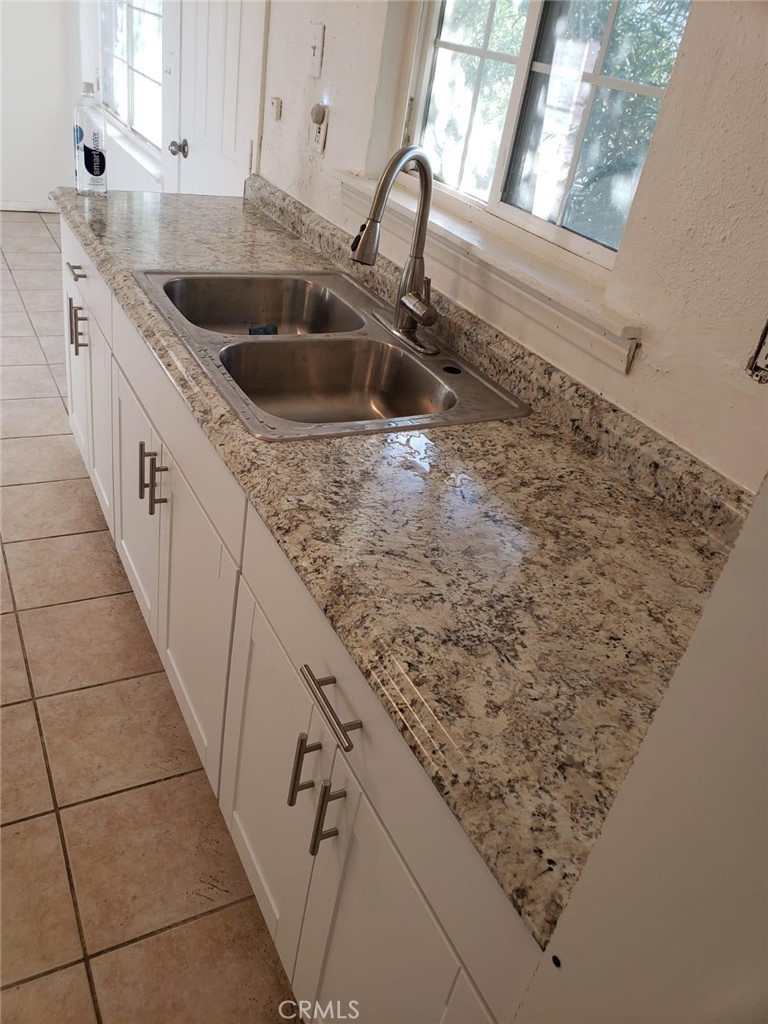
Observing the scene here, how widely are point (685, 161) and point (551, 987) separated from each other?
1.03 metres

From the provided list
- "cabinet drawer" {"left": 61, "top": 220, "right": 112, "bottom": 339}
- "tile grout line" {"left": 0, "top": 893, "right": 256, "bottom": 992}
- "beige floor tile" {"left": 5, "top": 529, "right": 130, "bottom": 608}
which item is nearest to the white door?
"cabinet drawer" {"left": 61, "top": 220, "right": 112, "bottom": 339}

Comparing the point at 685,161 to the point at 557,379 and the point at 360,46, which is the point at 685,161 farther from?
the point at 360,46

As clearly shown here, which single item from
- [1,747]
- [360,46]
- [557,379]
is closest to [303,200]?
[360,46]

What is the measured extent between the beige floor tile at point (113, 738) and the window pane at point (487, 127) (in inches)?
54.7

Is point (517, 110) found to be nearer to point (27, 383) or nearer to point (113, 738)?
point (113, 738)

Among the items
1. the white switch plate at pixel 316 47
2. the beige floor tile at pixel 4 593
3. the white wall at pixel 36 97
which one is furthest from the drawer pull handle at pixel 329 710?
the white wall at pixel 36 97

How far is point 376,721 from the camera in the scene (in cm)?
82

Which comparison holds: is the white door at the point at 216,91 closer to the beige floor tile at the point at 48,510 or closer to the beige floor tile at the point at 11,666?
the beige floor tile at the point at 48,510

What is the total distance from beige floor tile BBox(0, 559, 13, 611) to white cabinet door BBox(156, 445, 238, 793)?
59 cm

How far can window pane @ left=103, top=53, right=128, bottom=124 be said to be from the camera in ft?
14.9

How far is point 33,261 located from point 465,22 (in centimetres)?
361

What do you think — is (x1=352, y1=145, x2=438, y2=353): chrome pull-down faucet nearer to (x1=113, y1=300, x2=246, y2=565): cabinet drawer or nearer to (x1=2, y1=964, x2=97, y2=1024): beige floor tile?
(x1=113, y1=300, x2=246, y2=565): cabinet drawer

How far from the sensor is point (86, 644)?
6.40 feet

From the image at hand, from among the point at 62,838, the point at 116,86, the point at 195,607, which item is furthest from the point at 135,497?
the point at 116,86
